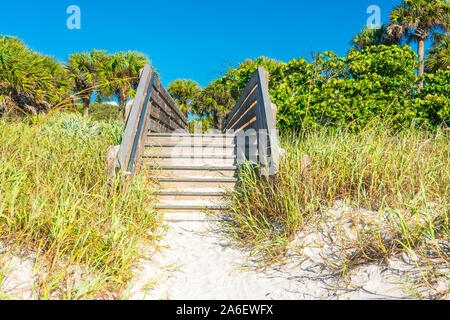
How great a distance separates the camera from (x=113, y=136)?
4234 mm

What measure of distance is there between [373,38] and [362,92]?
1506cm

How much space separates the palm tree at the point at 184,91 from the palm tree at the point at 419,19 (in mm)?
13557

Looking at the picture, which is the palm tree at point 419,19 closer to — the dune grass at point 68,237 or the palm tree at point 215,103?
the palm tree at point 215,103

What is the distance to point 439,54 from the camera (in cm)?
1509

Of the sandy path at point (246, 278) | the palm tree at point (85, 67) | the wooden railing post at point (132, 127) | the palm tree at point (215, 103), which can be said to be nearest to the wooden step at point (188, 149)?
the wooden railing post at point (132, 127)

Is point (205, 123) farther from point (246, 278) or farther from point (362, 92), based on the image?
point (246, 278)

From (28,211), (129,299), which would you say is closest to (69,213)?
(28,211)

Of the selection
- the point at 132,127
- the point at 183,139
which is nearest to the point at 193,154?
the point at 183,139

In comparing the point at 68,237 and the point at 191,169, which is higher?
the point at 191,169

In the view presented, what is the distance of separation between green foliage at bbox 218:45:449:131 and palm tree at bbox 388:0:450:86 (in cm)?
1250

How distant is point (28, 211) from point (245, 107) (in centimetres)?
404

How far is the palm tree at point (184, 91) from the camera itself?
20875 millimetres

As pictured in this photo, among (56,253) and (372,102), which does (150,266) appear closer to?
(56,253)

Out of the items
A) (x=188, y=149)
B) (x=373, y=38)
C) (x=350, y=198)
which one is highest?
(x=373, y=38)
